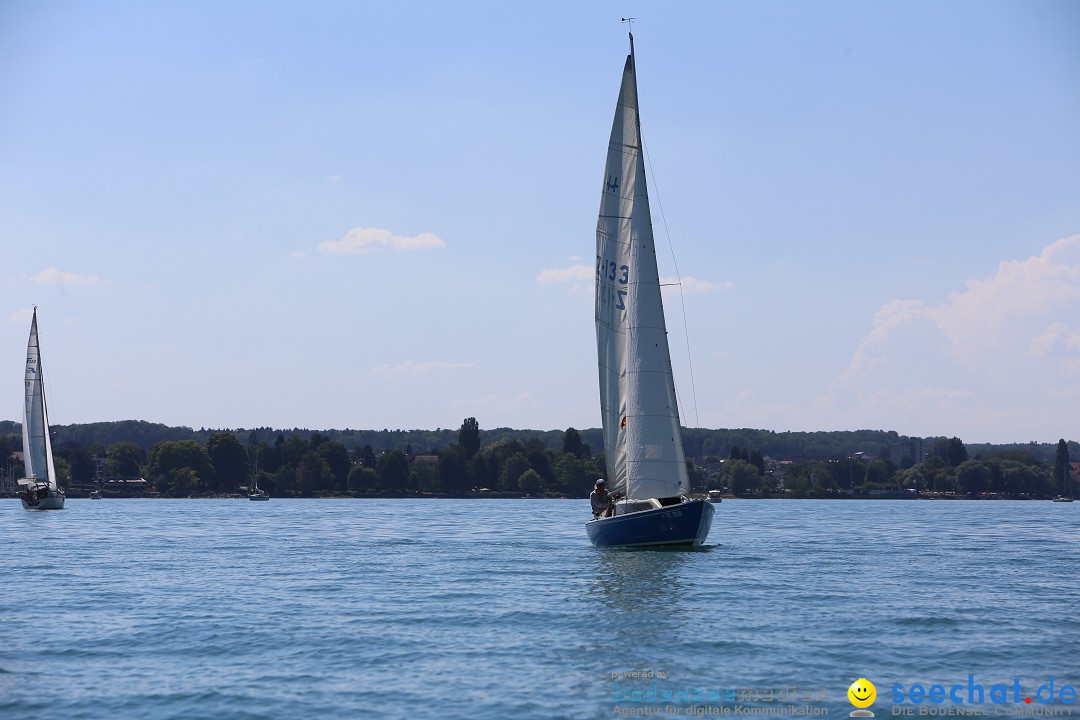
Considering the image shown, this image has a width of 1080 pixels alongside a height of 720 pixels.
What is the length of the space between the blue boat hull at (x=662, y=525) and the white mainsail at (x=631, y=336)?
1.12m

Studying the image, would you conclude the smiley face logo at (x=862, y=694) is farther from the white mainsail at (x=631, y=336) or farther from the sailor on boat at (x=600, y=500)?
the sailor on boat at (x=600, y=500)

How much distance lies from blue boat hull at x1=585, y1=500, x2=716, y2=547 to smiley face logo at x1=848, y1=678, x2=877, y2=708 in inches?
924

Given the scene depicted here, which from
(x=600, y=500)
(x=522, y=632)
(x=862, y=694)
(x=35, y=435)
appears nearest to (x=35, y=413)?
(x=35, y=435)

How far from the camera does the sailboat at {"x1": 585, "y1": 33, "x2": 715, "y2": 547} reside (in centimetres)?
4622

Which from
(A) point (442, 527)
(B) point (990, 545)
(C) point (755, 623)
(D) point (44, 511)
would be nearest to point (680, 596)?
(C) point (755, 623)

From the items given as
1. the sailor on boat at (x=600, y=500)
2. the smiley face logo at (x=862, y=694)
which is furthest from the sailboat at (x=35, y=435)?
the smiley face logo at (x=862, y=694)

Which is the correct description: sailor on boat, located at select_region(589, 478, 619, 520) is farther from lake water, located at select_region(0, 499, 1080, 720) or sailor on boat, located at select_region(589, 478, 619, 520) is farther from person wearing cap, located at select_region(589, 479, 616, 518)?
lake water, located at select_region(0, 499, 1080, 720)

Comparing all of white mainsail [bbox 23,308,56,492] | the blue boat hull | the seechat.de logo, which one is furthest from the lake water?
white mainsail [bbox 23,308,56,492]

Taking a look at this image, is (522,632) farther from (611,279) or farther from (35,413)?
(35,413)

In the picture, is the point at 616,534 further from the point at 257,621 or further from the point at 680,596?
the point at 257,621

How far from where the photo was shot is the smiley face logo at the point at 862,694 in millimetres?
20453

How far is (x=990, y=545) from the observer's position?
60594 mm

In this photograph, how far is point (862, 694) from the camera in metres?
20.8

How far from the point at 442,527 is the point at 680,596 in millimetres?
49597
